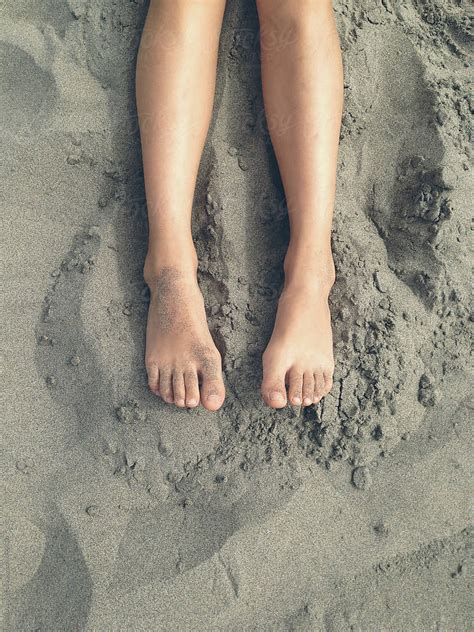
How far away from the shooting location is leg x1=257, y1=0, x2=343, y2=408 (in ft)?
5.09

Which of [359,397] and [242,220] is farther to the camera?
[242,220]

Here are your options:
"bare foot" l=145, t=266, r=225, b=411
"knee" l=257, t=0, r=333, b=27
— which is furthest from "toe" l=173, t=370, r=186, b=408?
"knee" l=257, t=0, r=333, b=27

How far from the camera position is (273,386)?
1.51 m

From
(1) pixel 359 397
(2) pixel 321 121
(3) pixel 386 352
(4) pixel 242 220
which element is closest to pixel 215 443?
(1) pixel 359 397

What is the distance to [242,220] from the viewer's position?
1.73 meters

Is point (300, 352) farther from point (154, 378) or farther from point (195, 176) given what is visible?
point (195, 176)

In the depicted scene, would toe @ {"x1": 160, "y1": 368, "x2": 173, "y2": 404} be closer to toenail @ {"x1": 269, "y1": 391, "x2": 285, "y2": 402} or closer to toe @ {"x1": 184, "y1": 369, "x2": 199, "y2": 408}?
toe @ {"x1": 184, "y1": 369, "x2": 199, "y2": 408}

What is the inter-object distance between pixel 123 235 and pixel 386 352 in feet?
3.07

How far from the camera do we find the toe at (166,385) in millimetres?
1547

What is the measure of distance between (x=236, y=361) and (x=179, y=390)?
199 mm

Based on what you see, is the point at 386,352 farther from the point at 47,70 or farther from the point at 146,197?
the point at 47,70

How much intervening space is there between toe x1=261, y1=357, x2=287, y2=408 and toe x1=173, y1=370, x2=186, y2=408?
24 cm

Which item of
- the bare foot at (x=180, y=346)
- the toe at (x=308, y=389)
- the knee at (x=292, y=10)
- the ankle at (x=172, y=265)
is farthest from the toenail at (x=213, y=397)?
the knee at (x=292, y=10)

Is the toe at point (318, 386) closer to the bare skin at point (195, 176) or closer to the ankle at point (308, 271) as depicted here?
the bare skin at point (195, 176)
